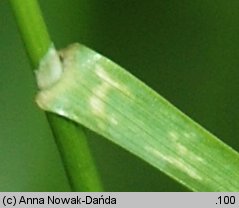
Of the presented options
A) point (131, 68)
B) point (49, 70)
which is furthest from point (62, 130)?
point (131, 68)

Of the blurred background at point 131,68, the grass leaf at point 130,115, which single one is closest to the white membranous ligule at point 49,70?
the grass leaf at point 130,115

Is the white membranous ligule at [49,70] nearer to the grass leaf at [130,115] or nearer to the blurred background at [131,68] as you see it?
the grass leaf at [130,115]

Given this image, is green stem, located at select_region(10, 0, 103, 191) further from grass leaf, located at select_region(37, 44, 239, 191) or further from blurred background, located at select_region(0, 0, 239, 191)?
blurred background, located at select_region(0, 0, 239, 191)

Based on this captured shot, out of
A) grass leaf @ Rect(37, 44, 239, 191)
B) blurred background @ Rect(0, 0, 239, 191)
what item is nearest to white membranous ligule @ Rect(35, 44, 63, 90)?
grass leaf @ Rect(37, 44, 239, 191)

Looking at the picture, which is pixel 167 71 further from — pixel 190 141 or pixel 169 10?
pixel 190 141

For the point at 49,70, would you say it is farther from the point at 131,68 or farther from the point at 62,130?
the point at 131,68
